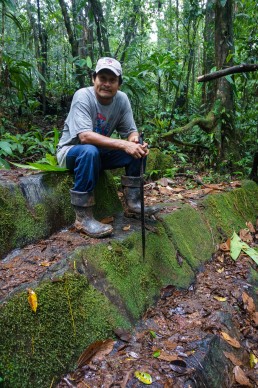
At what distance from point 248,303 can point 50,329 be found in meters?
1.99

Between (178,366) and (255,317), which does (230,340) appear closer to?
(255,317)

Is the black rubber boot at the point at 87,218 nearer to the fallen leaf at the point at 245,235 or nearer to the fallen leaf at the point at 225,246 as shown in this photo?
the fallen leaf at the point at 225,246

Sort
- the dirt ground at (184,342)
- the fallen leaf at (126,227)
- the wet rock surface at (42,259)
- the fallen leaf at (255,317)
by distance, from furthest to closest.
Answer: the fallen leaf at (126,227) → the fallen leaf at (255,317) → the wet rock surface at (42,259) → the dirt ground at (184,342)

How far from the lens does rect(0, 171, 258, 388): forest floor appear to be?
7.55ft

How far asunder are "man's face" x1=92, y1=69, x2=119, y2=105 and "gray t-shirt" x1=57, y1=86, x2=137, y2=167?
4.9 inches

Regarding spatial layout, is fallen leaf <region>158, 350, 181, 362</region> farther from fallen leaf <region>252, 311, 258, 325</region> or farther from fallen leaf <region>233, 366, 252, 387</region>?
fallen leaf <region>252, 311, 258, 325</region>

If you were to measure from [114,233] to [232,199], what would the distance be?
2.45 metres

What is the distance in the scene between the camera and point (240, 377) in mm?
2574

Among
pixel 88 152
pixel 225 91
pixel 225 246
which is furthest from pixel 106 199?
pixel 225 91

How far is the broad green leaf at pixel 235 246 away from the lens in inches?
161

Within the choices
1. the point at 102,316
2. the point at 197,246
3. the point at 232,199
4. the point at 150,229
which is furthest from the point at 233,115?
the point at 102,316

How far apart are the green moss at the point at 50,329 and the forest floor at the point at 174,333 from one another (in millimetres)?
103

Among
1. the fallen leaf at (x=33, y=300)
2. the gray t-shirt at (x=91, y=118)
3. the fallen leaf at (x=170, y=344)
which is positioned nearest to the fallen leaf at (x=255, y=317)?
the fallen leaf at (x=170, y=344)

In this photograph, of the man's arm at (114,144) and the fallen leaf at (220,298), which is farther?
the fallen leaf at (220,298)
